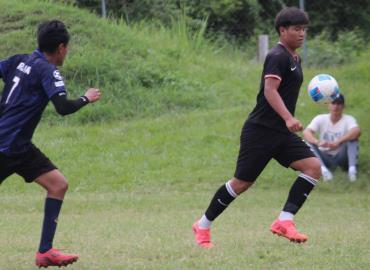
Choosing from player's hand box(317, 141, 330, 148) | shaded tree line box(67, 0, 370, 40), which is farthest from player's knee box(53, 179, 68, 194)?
shaded tree line box(67, 0, 370, 40)

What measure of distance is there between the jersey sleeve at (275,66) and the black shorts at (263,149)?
0.46 meters

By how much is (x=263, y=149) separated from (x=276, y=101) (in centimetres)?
46

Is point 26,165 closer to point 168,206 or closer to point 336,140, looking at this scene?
point 168,206

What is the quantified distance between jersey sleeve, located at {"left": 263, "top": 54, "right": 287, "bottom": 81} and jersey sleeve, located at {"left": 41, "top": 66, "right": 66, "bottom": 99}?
5.76ft

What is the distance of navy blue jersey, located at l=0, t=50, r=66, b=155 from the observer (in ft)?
20.6

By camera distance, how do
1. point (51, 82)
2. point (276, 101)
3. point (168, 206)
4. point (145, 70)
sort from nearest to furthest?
1. point (51, 82)
2. point (276, 101)
3. point (168, 206)
4. point (145, 70)

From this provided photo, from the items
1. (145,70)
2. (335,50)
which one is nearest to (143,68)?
(145,70)

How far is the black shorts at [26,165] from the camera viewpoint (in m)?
6.36

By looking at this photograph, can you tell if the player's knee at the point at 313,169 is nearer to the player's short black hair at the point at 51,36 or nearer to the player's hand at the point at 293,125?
the player's hand at the point at 293,125

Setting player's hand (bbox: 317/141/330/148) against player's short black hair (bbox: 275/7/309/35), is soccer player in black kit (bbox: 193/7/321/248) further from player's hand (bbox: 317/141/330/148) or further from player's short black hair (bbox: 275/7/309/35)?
player's hand (bbox: 317/141/330/148)

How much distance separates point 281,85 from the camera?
23.5 feet

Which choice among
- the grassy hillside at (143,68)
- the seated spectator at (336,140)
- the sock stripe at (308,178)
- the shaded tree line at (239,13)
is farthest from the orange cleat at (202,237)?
the shaded tree line at (239,13)

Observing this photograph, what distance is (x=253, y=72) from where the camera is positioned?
1838 centimetres

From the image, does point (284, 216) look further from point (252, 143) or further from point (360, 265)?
point (360, 265)
